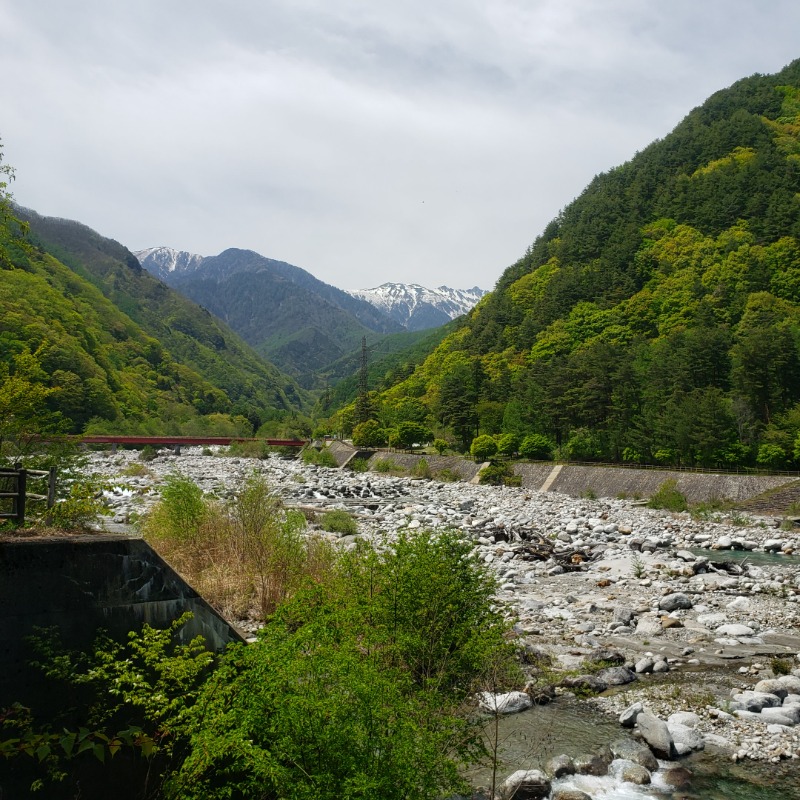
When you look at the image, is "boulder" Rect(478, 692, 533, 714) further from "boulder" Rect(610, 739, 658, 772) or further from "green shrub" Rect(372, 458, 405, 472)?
"green shrub" Rect(372, 458, 405, 472)

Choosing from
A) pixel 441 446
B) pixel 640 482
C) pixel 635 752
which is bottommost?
pixel 441 446

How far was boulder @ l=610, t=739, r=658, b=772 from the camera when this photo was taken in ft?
27.9

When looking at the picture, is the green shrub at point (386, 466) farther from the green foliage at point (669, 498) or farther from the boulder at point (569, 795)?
the boulder at point (569, 795)

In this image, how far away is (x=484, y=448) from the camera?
2379 inches

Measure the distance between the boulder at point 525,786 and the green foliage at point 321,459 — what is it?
69.6 metres

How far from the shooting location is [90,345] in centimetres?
11838

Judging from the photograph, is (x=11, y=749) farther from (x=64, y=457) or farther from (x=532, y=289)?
(x=532, y=289)

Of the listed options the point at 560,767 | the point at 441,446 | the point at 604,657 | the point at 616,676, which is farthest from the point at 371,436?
the point at 560,767

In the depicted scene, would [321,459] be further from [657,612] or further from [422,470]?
[657,612]

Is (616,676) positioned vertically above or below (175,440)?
above

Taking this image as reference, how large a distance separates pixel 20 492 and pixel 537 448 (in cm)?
5463

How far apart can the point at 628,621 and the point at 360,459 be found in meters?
62.5

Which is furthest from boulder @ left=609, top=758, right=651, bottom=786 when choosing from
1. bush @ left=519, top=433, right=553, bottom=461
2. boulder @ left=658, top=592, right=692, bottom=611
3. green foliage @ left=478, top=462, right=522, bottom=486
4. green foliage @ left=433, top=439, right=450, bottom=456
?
green foliage @ left=433, top=439, right=450, bottom=456

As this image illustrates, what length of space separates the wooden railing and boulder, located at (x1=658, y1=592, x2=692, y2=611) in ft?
51.1
